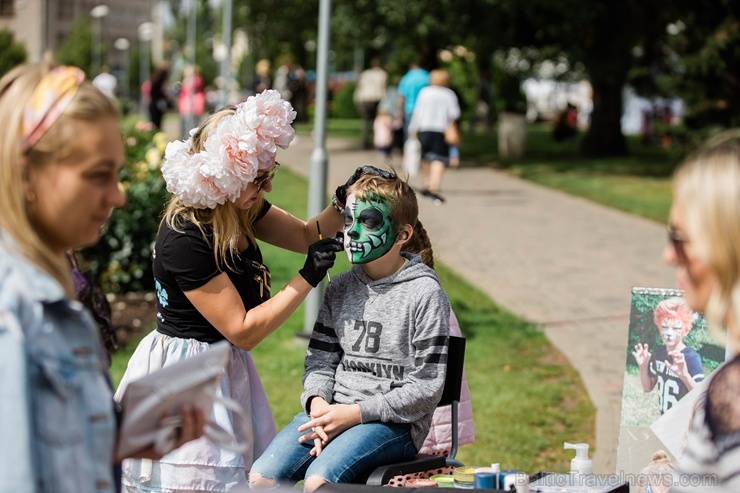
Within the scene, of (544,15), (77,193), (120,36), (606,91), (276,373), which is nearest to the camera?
(77,193)

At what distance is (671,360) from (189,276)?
188 cm

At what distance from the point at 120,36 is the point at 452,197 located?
90.0 meters

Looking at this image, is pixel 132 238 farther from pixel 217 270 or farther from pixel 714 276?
pixel 714 276

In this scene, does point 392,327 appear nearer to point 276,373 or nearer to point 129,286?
point 276,373

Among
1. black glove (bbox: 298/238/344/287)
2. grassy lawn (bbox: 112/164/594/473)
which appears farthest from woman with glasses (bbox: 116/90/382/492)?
grassy lawn (bbox: 112/164/594/473)

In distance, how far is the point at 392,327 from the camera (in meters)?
3.79

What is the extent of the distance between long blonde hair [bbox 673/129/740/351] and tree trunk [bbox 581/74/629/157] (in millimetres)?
24546

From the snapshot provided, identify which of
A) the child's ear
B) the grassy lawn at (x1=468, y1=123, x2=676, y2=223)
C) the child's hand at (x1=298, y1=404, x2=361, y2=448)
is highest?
the child's ear

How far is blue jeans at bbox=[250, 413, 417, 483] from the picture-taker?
11.9 feet

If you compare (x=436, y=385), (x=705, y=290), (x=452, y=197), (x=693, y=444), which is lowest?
(x=452, y=197)

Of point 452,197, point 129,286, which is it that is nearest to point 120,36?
point 452,197

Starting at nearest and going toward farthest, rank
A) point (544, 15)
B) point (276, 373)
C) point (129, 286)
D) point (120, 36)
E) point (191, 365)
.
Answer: point (191, 365), point (276, 373), point (129, 286), point (544, 15), point (120, 36)

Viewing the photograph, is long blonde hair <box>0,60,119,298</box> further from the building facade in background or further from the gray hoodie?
the building facade in background

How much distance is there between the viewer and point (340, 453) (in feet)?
12.0
